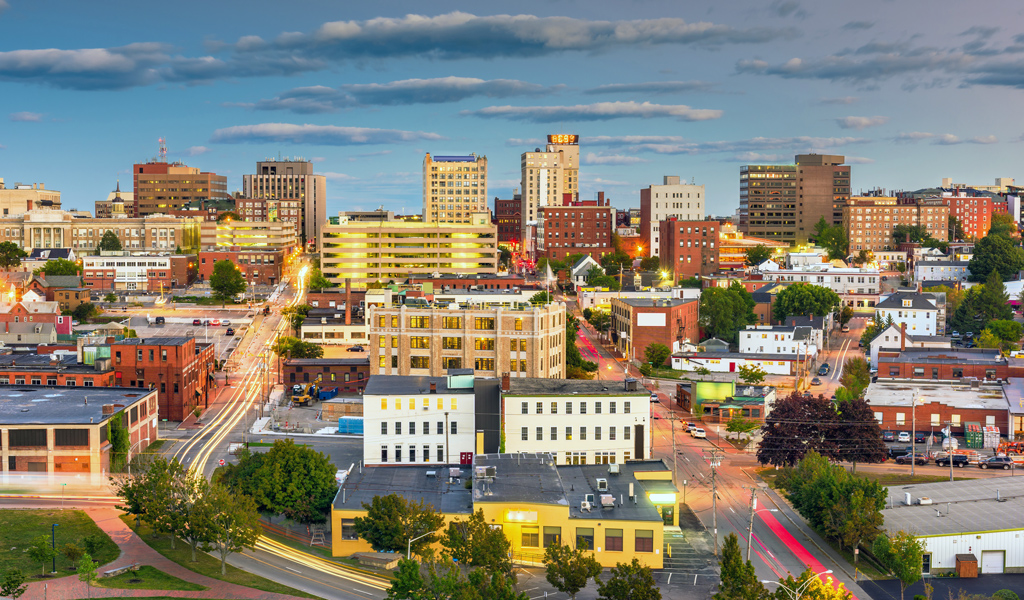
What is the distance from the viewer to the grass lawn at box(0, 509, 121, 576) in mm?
58281

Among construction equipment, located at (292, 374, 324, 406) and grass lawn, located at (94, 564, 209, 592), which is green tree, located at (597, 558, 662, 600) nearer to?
grass lawn, located at (94, 564, 209, 592)

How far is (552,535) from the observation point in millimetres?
60188

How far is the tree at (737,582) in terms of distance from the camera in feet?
152

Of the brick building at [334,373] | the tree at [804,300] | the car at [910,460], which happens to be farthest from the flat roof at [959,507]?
the tree at [804,300]

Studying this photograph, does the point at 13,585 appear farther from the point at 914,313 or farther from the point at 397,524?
the point at 914,313

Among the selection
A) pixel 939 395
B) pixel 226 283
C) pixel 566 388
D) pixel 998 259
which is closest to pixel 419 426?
pixel 566 388

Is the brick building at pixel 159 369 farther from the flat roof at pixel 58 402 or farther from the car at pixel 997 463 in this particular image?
the car at pixel 997 463

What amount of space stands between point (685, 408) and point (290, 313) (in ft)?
280

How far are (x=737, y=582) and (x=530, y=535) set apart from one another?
1621cm

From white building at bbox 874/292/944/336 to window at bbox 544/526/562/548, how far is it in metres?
104

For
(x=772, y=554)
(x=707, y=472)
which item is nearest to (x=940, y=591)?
(x=772, y=554)

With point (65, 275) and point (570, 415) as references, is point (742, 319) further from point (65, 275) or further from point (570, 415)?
point (65, 275)

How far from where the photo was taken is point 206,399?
109250 mm

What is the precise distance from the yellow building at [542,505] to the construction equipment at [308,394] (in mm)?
40363
